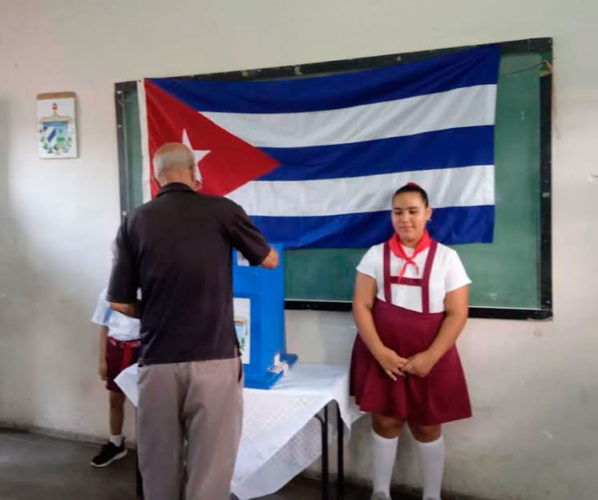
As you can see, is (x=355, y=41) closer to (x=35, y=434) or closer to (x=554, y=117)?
(x=554, y=117)

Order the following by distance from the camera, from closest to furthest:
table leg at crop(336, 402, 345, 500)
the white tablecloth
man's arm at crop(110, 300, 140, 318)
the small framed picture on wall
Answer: man's arm at crop(110, 300, 140, 318)
the white tablecloth
table leg at crop(336, 402, 345, 500)
the small framed picture on wall

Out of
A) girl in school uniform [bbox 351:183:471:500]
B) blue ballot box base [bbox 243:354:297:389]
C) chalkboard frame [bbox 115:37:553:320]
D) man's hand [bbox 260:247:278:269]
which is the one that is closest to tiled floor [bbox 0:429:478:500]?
girl in school uniform [bbox 351:183:471:500]

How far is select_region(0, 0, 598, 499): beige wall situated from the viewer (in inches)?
82.2

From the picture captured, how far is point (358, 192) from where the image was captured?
7.60 feet

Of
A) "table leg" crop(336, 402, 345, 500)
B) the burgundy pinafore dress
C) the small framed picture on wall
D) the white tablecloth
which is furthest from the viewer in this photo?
the small framed picture on wall

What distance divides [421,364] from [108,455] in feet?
6.06

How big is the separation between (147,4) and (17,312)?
1.98 metres

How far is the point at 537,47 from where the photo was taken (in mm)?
2062

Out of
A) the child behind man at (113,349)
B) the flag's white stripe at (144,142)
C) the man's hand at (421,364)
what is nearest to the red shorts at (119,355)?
the child behind man at (113,349)

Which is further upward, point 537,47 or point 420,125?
point 537,47

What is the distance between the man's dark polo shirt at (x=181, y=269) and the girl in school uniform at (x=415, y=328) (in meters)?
0.65

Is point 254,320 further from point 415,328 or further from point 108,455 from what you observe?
point 108,455

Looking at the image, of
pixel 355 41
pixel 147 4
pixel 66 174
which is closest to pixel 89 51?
pixel 147 4

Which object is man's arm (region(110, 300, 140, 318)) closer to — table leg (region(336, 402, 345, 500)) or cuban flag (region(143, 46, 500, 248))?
cuban flag (region(143, 46, 500, 248))
